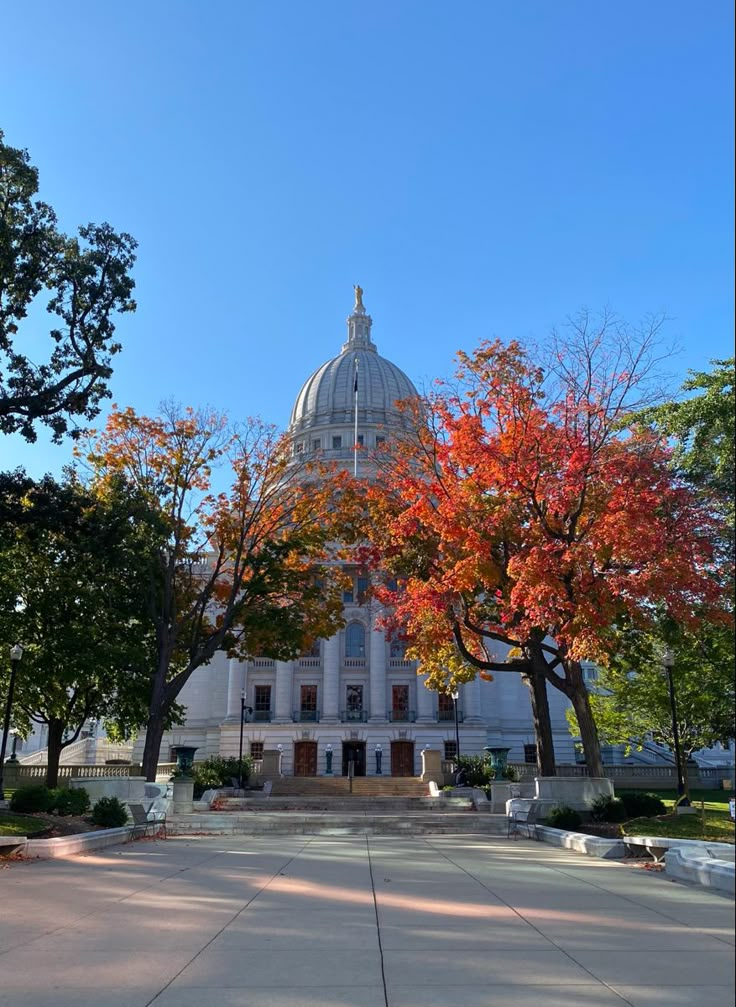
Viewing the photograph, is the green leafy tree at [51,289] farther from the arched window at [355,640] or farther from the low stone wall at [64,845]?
the arched window at [355,640]

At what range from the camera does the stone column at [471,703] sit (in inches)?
2309

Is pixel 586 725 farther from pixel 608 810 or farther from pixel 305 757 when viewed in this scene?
pixel 305 757

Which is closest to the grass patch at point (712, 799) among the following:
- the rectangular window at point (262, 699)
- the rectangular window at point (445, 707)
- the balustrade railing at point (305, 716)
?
the rectangular window at point (445, 707)

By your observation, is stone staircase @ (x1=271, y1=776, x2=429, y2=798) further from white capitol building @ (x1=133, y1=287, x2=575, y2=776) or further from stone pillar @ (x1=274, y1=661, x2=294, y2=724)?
stone pillar @ (x1=274, y1=661, x2=294, y2=724)

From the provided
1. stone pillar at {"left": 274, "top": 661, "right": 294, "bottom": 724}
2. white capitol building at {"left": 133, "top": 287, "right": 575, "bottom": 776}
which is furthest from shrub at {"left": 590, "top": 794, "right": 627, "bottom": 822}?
stone pillar at {"left": 274, "top": 661, "right": 294, "bottom": 724}

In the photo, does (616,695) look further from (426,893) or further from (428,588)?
(426,893)

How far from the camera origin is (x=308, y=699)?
6034 centimetres

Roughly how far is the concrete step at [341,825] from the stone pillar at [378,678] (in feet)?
112

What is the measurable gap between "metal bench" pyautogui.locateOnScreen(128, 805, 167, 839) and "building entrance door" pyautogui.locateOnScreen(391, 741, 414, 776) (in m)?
34.4

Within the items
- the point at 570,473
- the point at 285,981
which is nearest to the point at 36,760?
the point at 570,473

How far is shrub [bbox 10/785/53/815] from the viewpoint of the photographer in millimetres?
20219

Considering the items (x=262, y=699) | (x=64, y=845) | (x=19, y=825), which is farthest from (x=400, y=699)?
(x=64, y=845)

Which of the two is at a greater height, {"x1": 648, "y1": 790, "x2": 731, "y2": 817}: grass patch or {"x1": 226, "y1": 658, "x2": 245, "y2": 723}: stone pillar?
{"x1": 226, "y1": 658, "x2": 245, "y2": 723}: stone pillar

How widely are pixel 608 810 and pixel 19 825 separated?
45.6 feet
